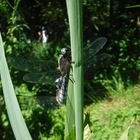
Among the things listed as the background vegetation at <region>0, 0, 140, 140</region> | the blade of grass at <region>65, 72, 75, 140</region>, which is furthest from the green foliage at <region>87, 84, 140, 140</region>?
→ the blade of grass at <region>65, 72, 75, 140</region>

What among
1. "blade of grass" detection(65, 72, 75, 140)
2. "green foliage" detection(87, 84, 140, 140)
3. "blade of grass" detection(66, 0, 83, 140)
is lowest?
"green foliage" detection(87, 84, 140, 140)

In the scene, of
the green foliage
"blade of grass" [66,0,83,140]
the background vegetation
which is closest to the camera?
"blade of grass" [66,0,83,140]

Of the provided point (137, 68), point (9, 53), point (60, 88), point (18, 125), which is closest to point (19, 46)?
point (9, 53)

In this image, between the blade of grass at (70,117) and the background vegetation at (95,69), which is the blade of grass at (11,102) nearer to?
the blade of grass at (70,117)

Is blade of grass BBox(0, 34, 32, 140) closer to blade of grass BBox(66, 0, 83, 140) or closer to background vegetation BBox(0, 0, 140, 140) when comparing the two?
blade of grass BBox(66, 0, 83, 140)

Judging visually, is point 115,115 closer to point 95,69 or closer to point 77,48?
point 95,69

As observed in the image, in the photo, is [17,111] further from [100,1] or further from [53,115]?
[100,1]
